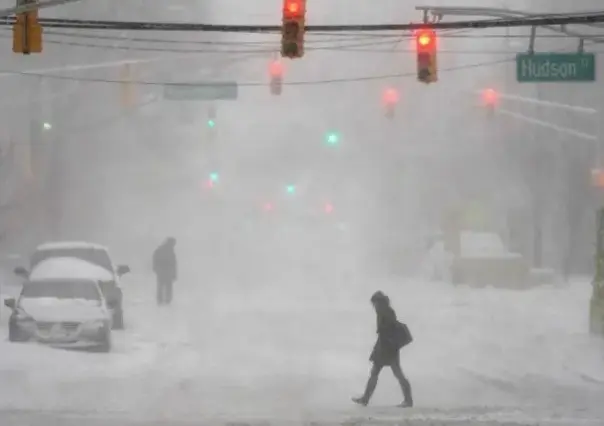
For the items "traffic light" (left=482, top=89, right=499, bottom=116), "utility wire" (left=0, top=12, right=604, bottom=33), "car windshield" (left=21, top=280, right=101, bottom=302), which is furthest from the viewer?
"traffic light" (left=482, top=89, right=499, bottom=116)

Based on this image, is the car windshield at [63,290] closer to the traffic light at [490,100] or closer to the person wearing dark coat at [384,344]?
the person wearing dark coat at [384,344]

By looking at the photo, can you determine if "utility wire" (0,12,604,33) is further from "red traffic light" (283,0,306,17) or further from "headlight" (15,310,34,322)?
"headlight" (15,310,34,322)

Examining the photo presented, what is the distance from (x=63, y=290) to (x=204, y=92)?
7.34 meters

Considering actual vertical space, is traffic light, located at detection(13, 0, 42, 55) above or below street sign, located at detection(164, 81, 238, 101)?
above

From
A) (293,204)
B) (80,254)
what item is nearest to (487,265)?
(80,254)

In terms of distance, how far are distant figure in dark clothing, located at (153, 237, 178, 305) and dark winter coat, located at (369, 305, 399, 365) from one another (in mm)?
13733

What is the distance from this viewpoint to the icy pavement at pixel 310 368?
591 inches

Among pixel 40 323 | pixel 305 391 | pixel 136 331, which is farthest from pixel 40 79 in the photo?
pixel 305 391

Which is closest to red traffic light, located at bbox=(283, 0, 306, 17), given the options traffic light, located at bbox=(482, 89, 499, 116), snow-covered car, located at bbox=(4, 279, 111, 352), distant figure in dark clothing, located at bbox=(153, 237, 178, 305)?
snow-covered car, located at bbox=(4, 279, 111, 352)

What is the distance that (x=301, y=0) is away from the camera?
14.3 meters

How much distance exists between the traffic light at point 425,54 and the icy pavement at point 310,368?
470 cm

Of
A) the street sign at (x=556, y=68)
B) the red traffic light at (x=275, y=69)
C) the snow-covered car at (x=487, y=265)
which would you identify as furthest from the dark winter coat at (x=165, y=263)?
the street sign at (x=556, y=68)

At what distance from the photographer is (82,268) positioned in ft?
71.4

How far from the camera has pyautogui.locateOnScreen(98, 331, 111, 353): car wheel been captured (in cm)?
1950
